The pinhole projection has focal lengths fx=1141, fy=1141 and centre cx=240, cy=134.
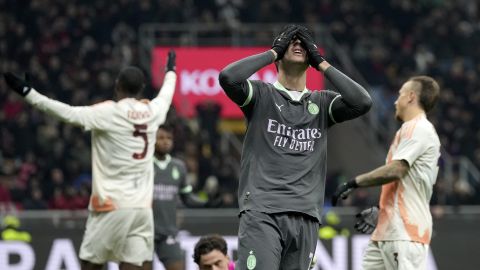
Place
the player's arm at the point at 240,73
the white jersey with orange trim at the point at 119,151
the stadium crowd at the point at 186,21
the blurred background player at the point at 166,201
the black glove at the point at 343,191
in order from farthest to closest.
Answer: the stadium crowd at the point at 186,21, the blurred background player at the point at 166,201, the white jersey with orange trim at the point at 119,151, the black glove at the point at 343,191, the player's arm at the point at 240,73

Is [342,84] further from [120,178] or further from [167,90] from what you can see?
[167,90]

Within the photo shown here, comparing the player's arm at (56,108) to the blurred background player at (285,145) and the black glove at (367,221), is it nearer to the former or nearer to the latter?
the blurred background player at (285,145)

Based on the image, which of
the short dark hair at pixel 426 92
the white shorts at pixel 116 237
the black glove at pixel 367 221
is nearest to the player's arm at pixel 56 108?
the white shorts at pixel 116 237

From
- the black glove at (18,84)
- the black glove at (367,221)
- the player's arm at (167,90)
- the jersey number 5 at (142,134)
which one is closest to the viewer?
the black glove at (18,84)

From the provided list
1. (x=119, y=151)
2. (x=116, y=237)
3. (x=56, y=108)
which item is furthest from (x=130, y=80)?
(x=116, y=237)

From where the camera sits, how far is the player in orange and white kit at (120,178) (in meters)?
8.85

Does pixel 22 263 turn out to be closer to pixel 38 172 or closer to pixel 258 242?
pixel 258 242

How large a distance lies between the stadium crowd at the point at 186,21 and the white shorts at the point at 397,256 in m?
8.48

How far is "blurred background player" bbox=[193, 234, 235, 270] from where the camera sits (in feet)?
27.5

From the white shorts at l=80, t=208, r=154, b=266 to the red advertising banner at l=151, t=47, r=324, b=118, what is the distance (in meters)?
13.4

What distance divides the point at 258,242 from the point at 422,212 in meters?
1.98

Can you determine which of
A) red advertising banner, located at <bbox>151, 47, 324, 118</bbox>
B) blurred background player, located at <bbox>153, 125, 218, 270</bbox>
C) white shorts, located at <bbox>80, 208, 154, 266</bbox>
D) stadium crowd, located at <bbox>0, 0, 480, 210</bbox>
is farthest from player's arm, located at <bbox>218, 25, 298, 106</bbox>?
red advertising banner, located at <bbox>151, 47, 324, 118</bbox>

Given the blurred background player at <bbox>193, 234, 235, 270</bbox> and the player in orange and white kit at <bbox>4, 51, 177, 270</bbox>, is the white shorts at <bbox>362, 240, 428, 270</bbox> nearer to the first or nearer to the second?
the blurred background player at <bbox>193, 234, 235, 270</bbox>

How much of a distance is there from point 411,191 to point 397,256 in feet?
1.60
